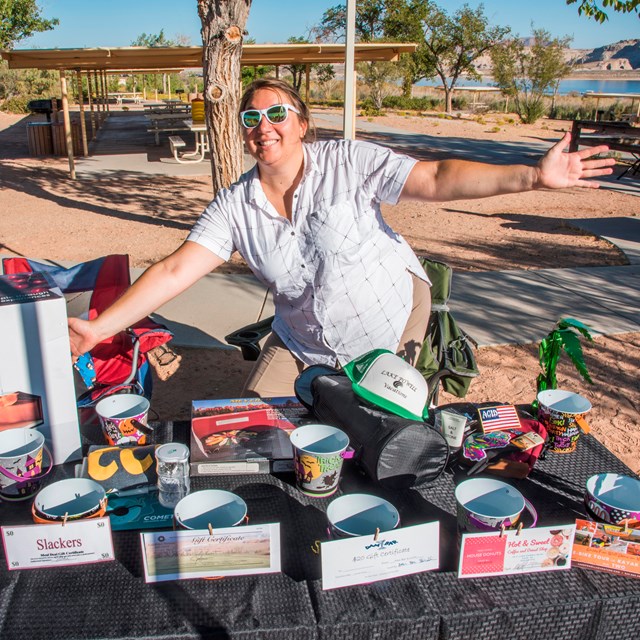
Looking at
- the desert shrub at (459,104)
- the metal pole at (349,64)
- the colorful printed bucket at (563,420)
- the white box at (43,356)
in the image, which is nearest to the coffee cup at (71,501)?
the white box at (43,356)

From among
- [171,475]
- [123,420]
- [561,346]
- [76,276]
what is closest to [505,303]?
[561,346]

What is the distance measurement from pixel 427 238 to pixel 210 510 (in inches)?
268

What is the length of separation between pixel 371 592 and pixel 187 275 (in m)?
1.30

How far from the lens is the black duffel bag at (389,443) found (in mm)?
1651

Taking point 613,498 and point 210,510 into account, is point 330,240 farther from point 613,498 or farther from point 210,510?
point 613,498

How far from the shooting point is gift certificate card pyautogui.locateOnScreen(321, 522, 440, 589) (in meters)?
1.33

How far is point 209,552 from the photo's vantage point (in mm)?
1370

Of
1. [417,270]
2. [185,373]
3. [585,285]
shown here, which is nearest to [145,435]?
[417,270]

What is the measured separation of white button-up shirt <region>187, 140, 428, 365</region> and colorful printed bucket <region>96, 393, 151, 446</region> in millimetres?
674

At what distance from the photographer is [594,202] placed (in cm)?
1067

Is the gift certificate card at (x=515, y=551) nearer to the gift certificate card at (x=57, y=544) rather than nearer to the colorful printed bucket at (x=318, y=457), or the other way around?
the colorful printed bucket at (x=318, y=457)

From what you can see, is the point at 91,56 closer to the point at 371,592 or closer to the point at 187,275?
the point at 187,275

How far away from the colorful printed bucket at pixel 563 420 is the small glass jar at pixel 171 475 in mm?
1116

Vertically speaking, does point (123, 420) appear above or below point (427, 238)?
above
